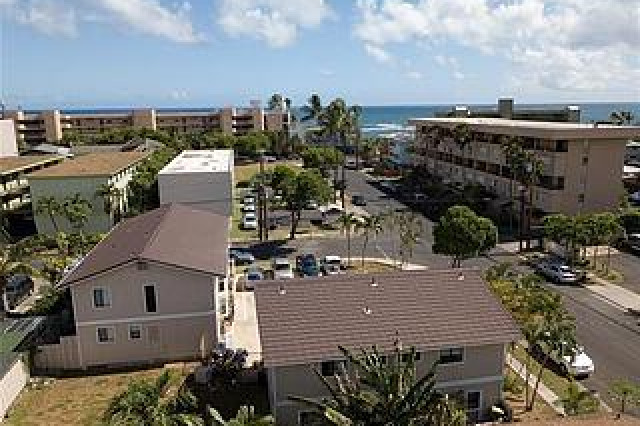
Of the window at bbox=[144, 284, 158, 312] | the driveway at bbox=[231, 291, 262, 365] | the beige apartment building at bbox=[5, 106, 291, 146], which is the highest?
the beige apartment building at bbox=[5, 106, 291, 146]

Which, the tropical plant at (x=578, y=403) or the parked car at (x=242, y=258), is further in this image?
the parked car at (x=242, y=258)

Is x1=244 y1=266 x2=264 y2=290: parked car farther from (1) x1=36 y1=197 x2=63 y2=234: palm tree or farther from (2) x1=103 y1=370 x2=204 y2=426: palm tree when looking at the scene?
(1) x1=36 y1=197 x2=63 y2=234: palm tree

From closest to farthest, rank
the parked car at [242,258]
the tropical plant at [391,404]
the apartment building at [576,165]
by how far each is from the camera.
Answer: the tropical plant at [391,404], the parked car at [242,258], the apartment building at [576,165]

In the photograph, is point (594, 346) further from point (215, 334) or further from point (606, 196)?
point (606, 196)

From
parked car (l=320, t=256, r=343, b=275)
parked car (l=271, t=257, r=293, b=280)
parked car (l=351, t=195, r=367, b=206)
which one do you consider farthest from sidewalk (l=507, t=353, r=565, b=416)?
parked car (l=351, t=195, r=367, b=206)

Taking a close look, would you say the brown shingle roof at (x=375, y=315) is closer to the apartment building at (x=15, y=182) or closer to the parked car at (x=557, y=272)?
the parked car at (x=557, y=272)

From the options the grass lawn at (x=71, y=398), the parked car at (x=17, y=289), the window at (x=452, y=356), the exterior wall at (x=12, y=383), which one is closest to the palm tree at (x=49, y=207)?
the parked car at (x=17, y=289)

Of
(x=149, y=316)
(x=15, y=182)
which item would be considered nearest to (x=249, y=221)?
(x=15, y=182)
